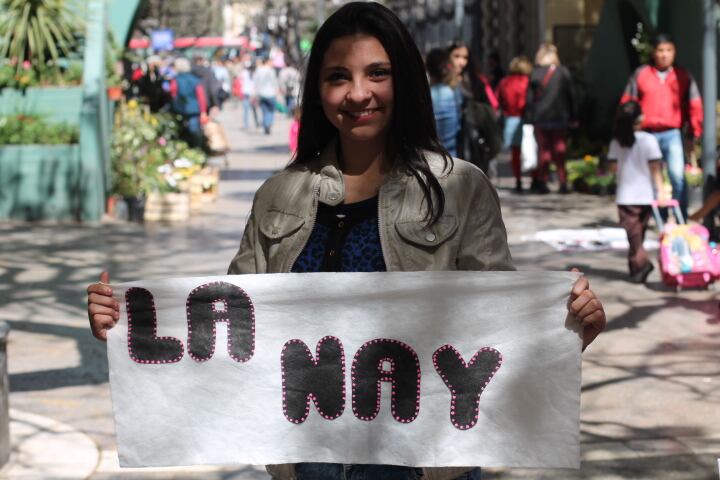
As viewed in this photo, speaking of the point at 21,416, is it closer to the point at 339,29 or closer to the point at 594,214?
the point at 339,29

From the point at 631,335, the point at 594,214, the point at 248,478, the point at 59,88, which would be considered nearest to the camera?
the point at 248,478

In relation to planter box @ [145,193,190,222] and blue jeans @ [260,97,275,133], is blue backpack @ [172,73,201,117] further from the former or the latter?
blue jeans @ [260,97,275,133]

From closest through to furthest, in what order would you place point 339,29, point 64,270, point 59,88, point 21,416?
point 339,29 → point 21,416 → point 64,270 → point 59,88

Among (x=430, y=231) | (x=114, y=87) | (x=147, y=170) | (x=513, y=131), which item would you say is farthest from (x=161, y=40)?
(x=430, y=231)

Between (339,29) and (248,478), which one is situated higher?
(339,29)

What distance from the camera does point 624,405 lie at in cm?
690

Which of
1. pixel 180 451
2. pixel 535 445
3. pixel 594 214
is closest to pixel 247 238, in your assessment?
pixel 180 451

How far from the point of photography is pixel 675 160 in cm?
1212

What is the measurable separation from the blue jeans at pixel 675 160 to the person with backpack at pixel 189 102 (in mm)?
8140

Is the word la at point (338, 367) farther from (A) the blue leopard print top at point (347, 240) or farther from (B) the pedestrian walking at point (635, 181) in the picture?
(B) the pedestrian walking at point (635, 181)

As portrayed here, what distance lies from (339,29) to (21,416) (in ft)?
13.9

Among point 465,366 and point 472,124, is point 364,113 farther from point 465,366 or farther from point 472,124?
point 472,124

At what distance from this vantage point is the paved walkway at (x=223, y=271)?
6055mm

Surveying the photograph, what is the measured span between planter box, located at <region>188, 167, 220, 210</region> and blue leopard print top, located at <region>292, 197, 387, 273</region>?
13.1 m
